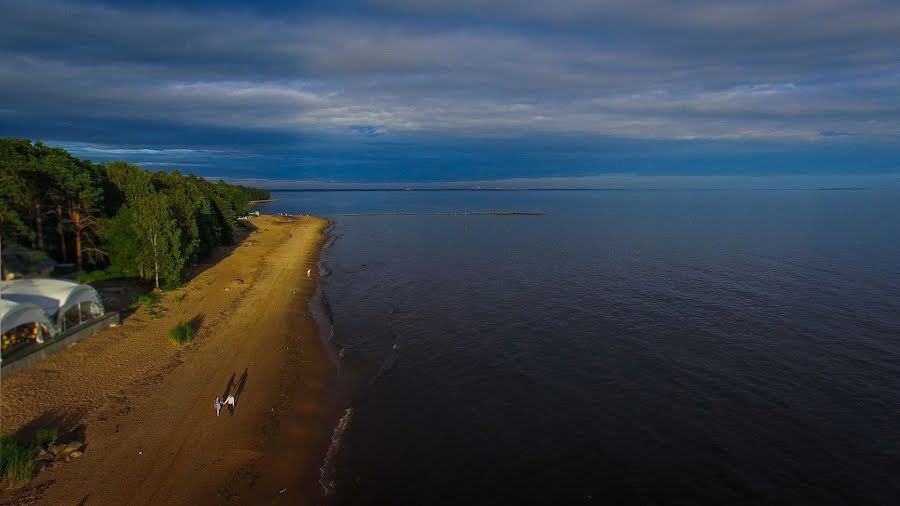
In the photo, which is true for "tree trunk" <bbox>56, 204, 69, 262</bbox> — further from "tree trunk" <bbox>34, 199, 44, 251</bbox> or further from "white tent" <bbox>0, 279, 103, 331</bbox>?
"white tent" <bbox>0, 279, 103, 331</bbox>

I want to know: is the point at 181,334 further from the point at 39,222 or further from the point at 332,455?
the point at 332,455

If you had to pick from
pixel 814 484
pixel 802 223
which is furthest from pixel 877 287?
pixel 802 223

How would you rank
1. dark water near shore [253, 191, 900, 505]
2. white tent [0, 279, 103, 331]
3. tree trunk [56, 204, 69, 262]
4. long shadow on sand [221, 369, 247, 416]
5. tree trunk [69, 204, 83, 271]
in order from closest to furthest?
dark water near shore [253, 191, 900, 505]
white tent [0, 279, 103, 331]
long shadow on sand [221, 369, 247, 416]
tree trunk [56, 204, 69, 262]
tree trunk [69, 204, 83, 271]

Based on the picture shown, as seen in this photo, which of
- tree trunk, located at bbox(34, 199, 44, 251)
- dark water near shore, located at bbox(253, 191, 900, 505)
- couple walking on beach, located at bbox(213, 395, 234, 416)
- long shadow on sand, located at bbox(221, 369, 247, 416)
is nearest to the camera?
dark water near shore, located at bbox(253, 191, 900, 505)

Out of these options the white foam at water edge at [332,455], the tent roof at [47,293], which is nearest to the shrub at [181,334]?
the tent roof at [47,293]


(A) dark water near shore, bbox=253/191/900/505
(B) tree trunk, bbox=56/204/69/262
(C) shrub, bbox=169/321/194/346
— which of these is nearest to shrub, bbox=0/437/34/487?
(A) dark water near shore, bbox=253/191/900/505

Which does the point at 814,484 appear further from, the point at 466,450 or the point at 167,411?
the point at 167,411

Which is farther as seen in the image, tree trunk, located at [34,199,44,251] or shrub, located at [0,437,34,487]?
tree trunk, located at [34,199,44,251]

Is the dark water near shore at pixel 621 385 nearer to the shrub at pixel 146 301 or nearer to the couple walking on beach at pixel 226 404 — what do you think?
the couple walking on beach at pixel 226 404

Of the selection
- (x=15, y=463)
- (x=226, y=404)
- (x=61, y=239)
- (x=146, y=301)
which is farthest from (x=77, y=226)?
(x=15, y=463)
